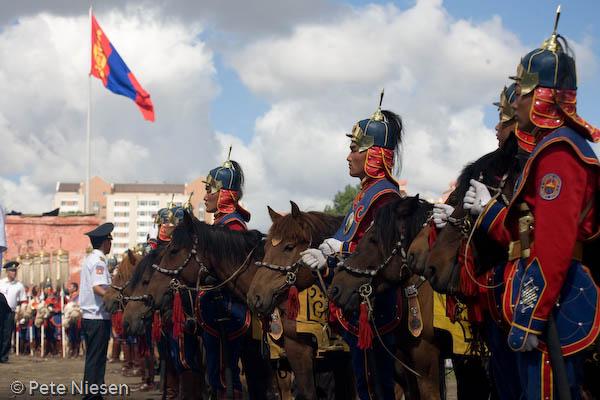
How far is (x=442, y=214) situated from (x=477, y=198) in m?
0.57

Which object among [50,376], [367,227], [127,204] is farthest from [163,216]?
[127,204]

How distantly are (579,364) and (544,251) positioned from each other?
61 cm

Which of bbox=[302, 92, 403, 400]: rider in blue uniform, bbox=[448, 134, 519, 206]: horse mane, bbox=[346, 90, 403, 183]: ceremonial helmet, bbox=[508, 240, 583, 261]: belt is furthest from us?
bbox=[346, 90, 403, 183]: ceremonial helmet

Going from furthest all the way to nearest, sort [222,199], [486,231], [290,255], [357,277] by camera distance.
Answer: [222,199], [290,255], [357,277], [486,231]

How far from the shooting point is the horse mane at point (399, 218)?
744 centimetres

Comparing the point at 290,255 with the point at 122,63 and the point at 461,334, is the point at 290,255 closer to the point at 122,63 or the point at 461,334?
the point at 461,334

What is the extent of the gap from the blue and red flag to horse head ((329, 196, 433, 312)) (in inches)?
1043

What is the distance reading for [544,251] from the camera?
4.36 meters

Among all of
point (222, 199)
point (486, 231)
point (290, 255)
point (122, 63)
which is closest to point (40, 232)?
point (122, 63)

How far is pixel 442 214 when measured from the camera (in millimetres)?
5914

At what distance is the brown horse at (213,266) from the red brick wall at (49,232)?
108 ft

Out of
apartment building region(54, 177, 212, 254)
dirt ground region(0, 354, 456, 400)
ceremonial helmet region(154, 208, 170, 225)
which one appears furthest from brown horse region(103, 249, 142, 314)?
apartment building region(54, 177, 212, 254)

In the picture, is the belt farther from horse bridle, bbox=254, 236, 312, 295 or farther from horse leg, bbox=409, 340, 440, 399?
horse bridle, bbox=254, 236, 312, 295

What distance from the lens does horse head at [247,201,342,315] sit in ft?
28.6
